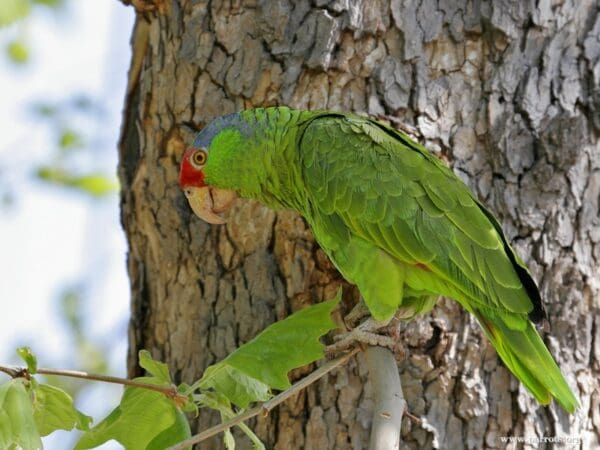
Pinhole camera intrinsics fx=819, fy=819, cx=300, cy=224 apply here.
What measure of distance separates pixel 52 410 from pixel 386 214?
1354 millimetres

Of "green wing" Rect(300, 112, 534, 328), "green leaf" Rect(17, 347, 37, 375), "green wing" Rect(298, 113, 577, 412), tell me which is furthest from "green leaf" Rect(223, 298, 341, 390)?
"green leaf" Rect(17, 347, 37, 375)

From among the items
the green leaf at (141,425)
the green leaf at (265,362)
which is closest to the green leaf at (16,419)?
the green leaf at (141,425)

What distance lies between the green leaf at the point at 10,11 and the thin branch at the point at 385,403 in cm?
281

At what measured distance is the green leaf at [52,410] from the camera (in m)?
2.19

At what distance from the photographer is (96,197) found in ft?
20.4

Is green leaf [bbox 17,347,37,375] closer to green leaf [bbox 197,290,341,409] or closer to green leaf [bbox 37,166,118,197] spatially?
green leaf [bbox 197,290,341,409]

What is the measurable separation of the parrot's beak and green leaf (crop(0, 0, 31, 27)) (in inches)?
65.4

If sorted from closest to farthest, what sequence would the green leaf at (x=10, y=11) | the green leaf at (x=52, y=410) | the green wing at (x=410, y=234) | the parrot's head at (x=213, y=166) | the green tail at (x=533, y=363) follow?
the green leaf at (x=52, y=410) < the green tail at (x=533, y=363) < the green wing at (x=410, y=234) < the parrot's head at (x=213, y=166) < the green leaf at (x=10, y=11)

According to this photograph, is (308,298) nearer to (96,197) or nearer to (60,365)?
(96,197)

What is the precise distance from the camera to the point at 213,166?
3301 mm

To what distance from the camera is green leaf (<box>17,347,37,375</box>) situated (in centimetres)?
200

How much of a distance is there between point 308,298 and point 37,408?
1.24 meters

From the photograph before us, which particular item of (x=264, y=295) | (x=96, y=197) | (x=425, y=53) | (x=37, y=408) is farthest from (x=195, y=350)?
(x=96, y=197)

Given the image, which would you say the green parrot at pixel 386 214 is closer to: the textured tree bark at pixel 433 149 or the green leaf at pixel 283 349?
the textured tree bark at pixel 433 149
